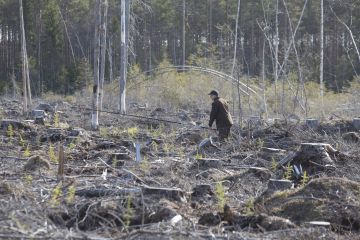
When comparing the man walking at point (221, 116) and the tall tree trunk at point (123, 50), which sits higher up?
the tall tree trunk at point (123, 50)

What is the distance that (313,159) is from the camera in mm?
10609

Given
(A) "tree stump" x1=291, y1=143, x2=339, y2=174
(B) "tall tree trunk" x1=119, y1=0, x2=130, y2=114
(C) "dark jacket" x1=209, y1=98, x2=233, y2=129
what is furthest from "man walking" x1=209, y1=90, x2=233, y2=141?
(B) "tall tree trunk" x1=119, y1=0, x2=130, y2=114

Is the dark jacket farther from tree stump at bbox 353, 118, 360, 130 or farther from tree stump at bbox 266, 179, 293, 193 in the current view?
tree stump at bbox 266, 179, 293, 193

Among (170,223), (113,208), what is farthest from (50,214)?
(170,223)

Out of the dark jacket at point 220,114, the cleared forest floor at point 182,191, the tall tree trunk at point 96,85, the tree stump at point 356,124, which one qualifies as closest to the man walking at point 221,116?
the dark jacket at point 220,114

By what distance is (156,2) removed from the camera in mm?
55969

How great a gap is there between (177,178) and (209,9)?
47390 mm

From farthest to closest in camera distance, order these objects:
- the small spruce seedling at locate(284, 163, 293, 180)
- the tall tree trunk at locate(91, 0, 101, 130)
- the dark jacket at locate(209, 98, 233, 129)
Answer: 1. the tall tree trunk at locate(91, 0, 101, 130)
2. the dark jacket at locate(209, 98, 233, 129)
3. the small spruce seedling at locate(284, 163, 293, 180)

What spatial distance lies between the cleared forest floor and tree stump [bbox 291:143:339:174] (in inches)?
0.6

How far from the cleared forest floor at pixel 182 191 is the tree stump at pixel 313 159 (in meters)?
0.02

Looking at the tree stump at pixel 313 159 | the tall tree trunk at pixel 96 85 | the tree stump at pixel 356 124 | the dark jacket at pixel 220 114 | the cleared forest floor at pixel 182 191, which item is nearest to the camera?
the cleared forest floor at pixel 182 191

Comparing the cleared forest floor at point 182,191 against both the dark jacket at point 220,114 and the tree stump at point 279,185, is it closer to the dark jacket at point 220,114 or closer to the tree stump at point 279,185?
the tree stump at point 279,185

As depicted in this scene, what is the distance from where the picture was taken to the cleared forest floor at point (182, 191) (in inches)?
250

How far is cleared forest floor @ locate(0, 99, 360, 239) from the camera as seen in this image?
250 inches
